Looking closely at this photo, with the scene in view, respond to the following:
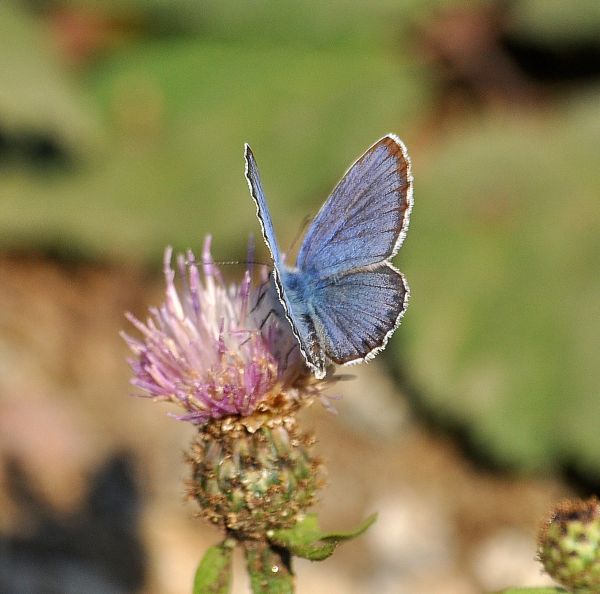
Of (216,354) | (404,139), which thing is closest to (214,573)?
(216,354)

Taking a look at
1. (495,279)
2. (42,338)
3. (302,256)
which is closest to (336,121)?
(495,279)

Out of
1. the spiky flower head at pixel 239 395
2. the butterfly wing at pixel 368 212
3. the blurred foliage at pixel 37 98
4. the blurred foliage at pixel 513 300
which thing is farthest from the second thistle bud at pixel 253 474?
the blurred foliage at pixel 37 98

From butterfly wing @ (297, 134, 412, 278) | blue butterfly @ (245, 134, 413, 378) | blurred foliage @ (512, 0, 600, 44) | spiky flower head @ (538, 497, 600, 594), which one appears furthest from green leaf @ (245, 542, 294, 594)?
blurred foliage @ (512, 0, 600, 44)

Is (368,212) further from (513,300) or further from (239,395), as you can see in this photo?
(513,300)

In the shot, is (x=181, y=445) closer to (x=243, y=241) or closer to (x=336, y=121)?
(x=243, y=241)

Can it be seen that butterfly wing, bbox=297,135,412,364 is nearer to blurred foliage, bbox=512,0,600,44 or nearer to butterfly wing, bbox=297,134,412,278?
butterfly wing, bbox=297,134,412,278

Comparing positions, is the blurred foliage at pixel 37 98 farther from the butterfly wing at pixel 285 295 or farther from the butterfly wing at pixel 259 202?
the butterfly wing at pixel 259 202
